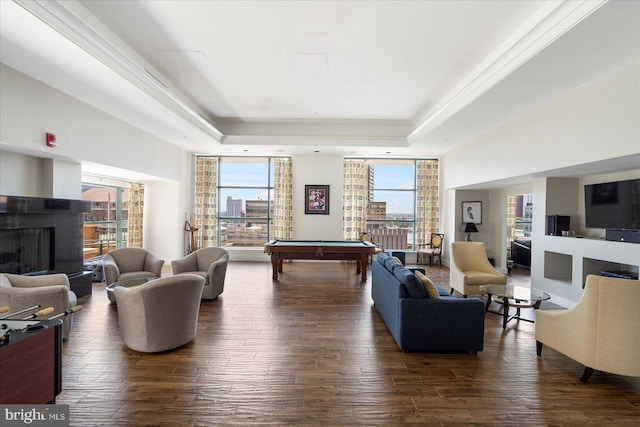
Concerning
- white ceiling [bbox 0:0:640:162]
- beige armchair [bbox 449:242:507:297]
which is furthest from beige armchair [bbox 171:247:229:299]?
beige armchair [bbox 449:242:507:297]

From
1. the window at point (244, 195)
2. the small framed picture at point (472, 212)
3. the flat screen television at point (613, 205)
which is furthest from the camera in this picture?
the window at point (244, 195)

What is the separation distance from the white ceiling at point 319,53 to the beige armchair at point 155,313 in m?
2.65

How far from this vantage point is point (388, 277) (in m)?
3.79

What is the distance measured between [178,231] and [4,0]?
6310 mm

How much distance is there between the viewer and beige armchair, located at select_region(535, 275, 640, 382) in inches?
95.8

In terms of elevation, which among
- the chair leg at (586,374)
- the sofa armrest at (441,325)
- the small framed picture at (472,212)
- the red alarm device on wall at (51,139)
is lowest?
the chair leg at (586,374)

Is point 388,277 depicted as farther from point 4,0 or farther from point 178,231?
point 178,231

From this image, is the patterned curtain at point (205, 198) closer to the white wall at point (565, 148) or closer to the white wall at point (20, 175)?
the white wall at point (20, 175)

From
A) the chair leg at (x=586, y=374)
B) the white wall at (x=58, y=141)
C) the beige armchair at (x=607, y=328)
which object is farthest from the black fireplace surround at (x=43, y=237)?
the chair leg at (x=586, y=374)

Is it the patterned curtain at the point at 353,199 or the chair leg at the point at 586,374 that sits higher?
the patterned curtain at the point at 353,199

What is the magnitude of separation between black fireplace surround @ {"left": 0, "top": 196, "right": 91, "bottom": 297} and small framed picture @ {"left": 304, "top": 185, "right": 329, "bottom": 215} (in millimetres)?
5092

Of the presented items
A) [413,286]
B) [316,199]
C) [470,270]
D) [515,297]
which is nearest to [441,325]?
[413,286]

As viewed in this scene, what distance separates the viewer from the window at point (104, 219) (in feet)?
22.1

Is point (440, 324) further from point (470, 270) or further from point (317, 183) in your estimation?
point (317, 183)
